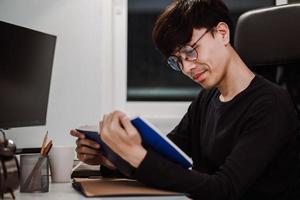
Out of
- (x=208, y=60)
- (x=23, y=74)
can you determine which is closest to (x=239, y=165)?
(x=208, y=60)

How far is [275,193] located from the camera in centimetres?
126

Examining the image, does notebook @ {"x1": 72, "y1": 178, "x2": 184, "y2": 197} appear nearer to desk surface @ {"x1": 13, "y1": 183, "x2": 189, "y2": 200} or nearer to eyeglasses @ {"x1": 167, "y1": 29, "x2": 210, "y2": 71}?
desk surface @ {"x1": 13, "y1": 183, "x2": 189, "y2": 200}

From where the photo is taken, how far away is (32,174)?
112cm

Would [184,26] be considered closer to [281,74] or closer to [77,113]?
[281,74]

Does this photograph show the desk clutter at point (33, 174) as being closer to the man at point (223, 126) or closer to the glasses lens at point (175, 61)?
the man at point (223, 126)

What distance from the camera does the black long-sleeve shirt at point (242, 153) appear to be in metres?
1.03

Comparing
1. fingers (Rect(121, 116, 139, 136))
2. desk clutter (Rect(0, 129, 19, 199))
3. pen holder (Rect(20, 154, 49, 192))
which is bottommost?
pen holder (Rect(20, 154, 49, 192))

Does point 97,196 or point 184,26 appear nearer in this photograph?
point 97,196

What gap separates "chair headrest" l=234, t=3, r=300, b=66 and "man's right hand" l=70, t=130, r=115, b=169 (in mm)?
607

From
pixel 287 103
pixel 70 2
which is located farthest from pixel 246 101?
pixel 70 2

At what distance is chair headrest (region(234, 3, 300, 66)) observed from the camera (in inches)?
56.7

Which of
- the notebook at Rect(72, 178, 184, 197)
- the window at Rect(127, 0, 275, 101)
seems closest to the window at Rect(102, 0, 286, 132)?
the window at Rect(127, 0, 275, 101)

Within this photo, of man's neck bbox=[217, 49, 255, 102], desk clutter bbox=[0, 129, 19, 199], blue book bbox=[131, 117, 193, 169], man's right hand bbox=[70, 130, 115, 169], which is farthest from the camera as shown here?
man's neck bbox=[217, 49, 255, 102]

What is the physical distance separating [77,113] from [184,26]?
0.97m
